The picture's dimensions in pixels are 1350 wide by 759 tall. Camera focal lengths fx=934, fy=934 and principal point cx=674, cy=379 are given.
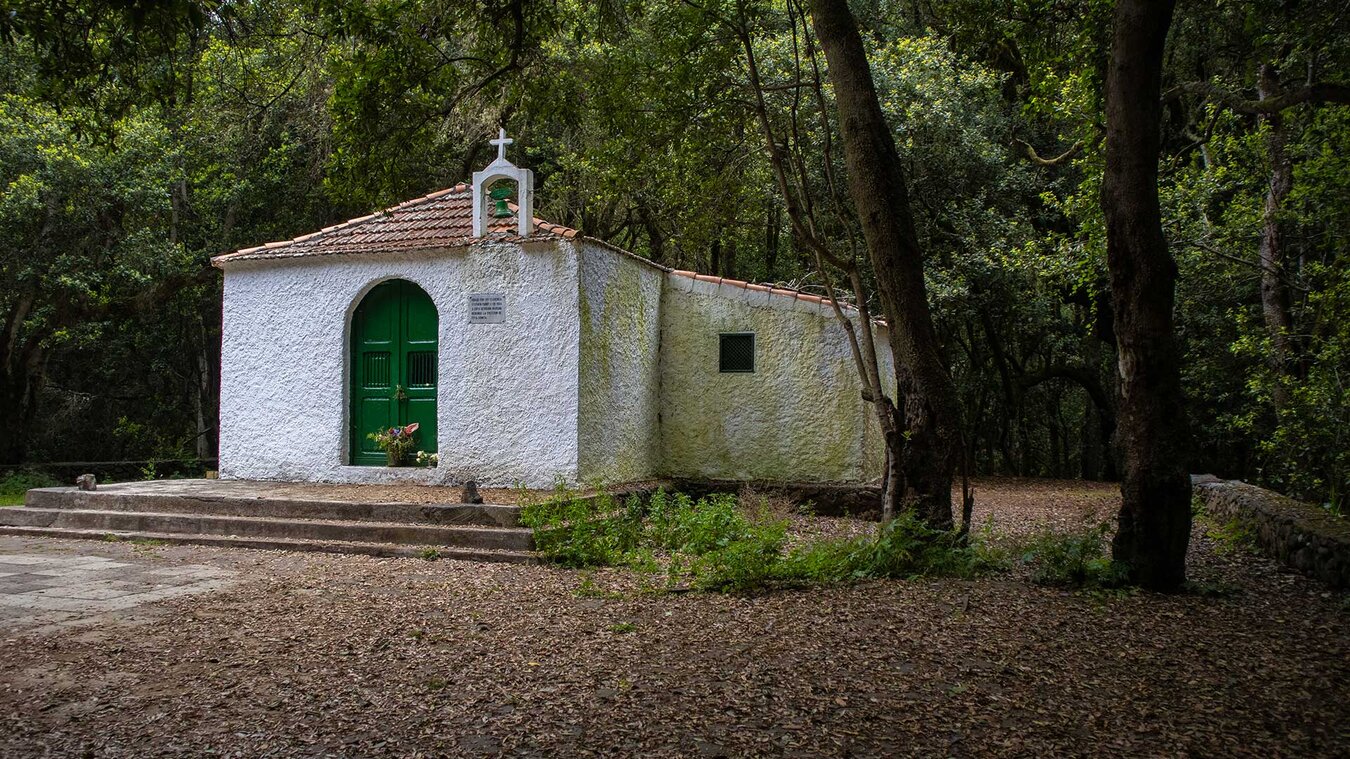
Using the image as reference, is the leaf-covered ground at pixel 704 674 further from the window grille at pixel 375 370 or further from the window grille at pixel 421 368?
the window grille at pixel 375 370

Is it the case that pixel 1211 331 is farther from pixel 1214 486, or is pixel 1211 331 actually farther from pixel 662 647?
pixel 662 647

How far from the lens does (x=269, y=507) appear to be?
390 inches

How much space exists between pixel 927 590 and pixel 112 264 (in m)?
15.2

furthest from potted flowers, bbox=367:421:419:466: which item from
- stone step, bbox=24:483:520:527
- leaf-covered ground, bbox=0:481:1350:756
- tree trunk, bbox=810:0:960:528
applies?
tree trunk, bbox=810:0:960:528

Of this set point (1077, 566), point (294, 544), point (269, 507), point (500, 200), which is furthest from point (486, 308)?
point (1077, 566)

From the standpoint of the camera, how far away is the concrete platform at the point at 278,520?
8805 millimetres

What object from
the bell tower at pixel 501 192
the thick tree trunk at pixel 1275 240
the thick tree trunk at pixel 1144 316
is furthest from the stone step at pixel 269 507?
the thick tree trunk at pixel 1275 240

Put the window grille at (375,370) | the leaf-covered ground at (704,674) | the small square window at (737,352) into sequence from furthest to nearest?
the small square window at (737,352), the window grille at (375,370), the leaf-covered ground at (704,674)

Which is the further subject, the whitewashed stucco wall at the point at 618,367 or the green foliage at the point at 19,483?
the green foliage at the point at 19,483

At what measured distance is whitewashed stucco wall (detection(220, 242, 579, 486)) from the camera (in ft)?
36.2

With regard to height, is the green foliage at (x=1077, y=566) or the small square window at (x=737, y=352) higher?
the small square window at (x=737, y=352)

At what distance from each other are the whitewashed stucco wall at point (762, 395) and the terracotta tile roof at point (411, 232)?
2.51 meters

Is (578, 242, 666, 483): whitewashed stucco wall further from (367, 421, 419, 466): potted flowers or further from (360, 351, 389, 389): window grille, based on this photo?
(360, 351, 389, 389): window grille

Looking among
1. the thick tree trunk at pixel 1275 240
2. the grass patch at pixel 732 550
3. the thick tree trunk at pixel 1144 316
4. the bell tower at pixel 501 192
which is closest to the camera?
the thick tree trunk at pixel 1144 316
